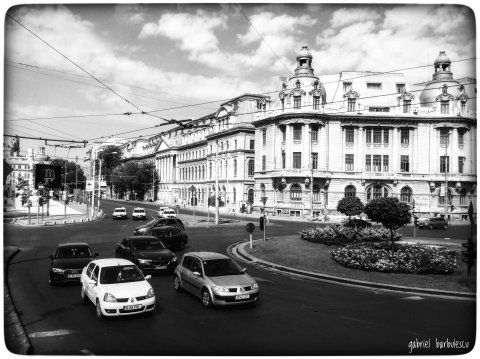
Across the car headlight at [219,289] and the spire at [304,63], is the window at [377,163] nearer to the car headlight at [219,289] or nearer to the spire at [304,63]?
the spire at [304,63]

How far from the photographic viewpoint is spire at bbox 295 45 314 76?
219 ft

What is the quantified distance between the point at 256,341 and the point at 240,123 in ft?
245

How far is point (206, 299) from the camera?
1366 cm

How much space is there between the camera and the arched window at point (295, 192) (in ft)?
216

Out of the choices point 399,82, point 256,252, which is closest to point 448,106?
point 399,82

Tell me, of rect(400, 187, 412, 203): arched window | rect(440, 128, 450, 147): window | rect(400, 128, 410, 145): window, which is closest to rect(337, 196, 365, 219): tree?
rect(400, 187, 412, 203): arched window

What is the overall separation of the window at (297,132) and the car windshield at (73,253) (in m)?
51.6

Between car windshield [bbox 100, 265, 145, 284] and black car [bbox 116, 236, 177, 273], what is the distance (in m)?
4.61

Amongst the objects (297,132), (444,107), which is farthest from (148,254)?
(444,107)

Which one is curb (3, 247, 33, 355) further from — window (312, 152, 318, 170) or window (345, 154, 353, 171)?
window (345, 154, 353, 171)

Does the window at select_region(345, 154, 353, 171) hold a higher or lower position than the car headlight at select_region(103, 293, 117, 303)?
higher

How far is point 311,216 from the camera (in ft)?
202

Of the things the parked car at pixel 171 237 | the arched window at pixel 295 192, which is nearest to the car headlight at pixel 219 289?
the parked car at pixel 171 237

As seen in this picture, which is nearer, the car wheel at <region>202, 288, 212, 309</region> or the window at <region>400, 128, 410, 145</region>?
the car wheel at <region>202, 288, 212, 309</region>
